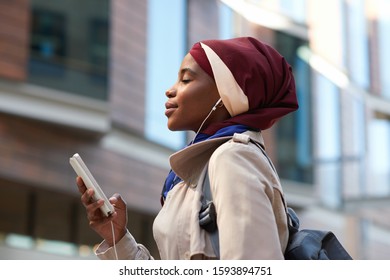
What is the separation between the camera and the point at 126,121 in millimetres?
13367

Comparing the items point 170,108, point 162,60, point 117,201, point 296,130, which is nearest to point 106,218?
point 117,201

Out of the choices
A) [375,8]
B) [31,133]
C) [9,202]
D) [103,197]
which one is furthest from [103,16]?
[103,197]

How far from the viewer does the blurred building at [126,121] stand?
12.2 m

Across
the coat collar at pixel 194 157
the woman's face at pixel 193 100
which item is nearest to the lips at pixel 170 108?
the woman's face at pixel 193 100

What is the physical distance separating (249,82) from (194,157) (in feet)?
0.69

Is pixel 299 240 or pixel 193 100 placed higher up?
pixel 193 100

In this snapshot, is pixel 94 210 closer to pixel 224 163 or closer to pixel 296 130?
pixel 224 163

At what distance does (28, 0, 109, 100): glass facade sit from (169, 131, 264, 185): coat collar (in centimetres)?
1005

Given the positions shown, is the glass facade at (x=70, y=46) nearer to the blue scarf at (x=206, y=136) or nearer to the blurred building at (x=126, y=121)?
the blurred building at (x=126, y=121)

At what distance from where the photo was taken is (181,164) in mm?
2152

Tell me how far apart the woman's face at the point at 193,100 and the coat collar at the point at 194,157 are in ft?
0.43

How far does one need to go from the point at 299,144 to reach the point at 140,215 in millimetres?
3750
